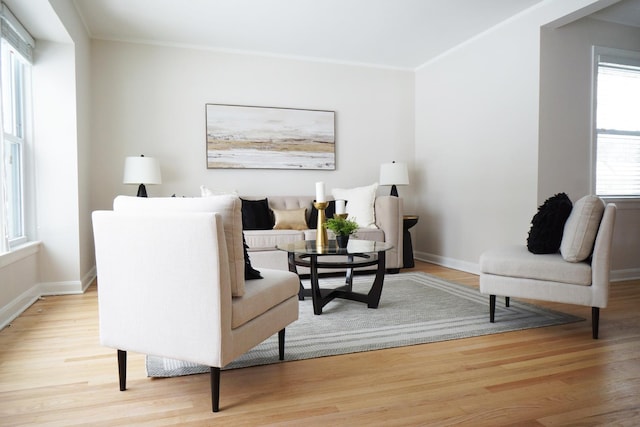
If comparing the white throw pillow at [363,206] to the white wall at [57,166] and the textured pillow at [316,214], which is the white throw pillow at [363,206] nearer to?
the textured pillow at [316,214]

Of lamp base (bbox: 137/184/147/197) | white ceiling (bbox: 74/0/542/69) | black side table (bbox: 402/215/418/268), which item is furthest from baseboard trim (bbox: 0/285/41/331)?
black side table (bbox: 402/215/418/268)

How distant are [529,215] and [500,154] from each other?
69 cm

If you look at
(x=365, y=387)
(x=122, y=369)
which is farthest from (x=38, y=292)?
(x=365, y=387)

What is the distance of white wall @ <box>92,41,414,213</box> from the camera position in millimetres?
4594

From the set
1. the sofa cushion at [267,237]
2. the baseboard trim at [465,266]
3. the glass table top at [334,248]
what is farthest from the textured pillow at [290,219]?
the baseboard trim at [465,266]

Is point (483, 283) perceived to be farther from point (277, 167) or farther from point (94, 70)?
point (94, 70)

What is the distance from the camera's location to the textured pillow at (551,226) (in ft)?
8.86

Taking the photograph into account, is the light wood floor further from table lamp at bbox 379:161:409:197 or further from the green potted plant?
table lamp at bbox 379:161:409:197

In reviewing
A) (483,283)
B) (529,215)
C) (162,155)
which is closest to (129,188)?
(162,155)

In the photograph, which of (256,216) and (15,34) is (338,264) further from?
(15,34)

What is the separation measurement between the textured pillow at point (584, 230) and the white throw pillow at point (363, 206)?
7.40 ft

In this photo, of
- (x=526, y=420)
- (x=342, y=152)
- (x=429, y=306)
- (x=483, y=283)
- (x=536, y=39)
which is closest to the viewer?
(x=526, y=420)

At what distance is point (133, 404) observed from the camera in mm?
1695

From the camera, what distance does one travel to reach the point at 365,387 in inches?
72.6
